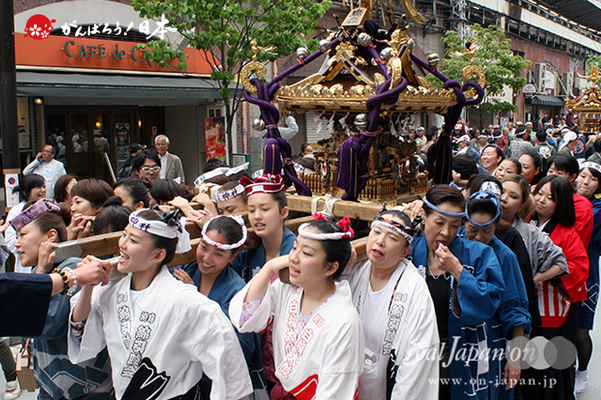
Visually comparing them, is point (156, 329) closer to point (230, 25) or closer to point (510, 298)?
point (510, 298)

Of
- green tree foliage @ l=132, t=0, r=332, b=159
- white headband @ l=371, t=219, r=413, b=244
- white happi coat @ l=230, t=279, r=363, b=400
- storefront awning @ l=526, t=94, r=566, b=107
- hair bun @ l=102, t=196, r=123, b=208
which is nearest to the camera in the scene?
white happi coat @ l=230, t=279, r=363, b=400

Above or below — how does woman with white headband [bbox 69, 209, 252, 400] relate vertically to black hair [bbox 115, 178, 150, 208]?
below

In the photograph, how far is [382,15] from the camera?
4.04 meters

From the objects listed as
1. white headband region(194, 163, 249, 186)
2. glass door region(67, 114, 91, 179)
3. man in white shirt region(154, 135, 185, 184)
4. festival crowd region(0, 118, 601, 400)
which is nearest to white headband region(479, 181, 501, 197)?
festival crowd region(0, 118, 601, 400)

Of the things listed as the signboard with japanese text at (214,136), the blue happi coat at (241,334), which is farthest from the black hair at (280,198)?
the signboard with japanese text at (214,136)

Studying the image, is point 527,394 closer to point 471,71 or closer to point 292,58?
point 471,71

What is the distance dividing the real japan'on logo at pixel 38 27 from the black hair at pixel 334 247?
8.95 metres

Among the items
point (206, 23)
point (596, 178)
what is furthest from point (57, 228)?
point (206, 23)

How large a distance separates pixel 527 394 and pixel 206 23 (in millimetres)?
6354

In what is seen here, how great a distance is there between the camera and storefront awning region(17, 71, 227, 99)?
8.80 metres

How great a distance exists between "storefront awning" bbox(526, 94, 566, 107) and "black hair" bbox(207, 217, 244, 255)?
28.7m

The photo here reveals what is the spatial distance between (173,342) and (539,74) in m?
31.1

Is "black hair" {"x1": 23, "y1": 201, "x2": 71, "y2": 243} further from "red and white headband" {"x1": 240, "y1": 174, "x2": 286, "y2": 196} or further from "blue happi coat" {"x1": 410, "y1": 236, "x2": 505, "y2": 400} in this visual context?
"blue happi coat" {"x1": 410, "y1": 236, "x2": 505, "y2": 400}

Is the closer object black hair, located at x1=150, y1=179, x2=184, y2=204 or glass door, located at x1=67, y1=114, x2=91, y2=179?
black hair, located at x1=150, y1=179, x2=184, y2=204
